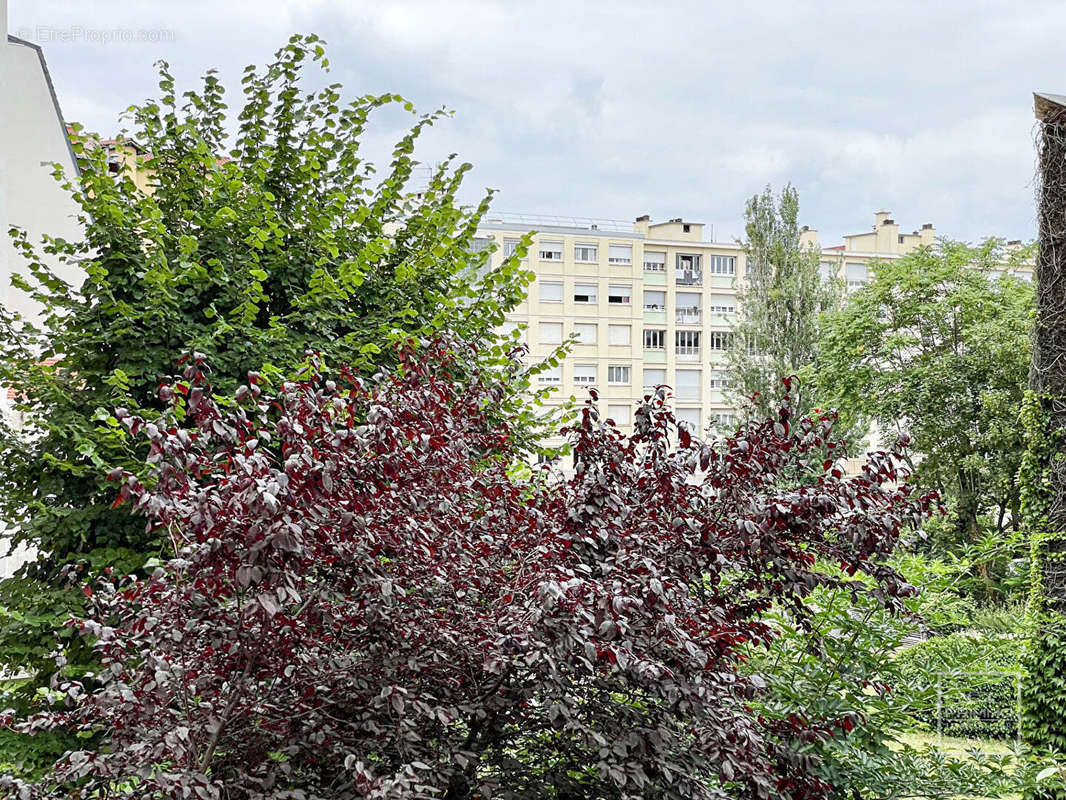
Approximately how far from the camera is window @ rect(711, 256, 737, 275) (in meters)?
36.7

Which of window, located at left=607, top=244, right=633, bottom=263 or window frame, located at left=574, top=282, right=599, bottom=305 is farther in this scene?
window, located at left=607, top=244, right=633, bottom=263

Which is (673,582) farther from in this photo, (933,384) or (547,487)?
(933,384)

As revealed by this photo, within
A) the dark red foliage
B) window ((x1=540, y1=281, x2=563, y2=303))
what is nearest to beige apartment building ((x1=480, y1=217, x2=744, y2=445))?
window ((x1=540, y1=281, x2=563, y2=303))

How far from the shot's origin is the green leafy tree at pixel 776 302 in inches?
859

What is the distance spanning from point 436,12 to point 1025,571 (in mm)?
31990

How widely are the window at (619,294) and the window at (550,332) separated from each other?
222 centimetres

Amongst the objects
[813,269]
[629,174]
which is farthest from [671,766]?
[629,174]

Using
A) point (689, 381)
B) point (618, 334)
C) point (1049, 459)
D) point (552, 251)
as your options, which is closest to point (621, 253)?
point (552, 251)

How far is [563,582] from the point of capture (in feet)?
7.54

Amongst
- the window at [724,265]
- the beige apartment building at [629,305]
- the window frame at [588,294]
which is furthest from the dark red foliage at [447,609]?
the window at [724,265]

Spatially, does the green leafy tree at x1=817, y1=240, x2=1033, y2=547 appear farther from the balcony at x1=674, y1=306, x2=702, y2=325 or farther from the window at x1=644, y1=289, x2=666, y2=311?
the balcony at x1=674, y1=306, x2=702, y2=325

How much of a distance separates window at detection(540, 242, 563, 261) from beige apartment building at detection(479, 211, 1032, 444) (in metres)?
0.04

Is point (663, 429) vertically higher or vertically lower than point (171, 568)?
higher

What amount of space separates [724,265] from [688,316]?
273 centimetres
